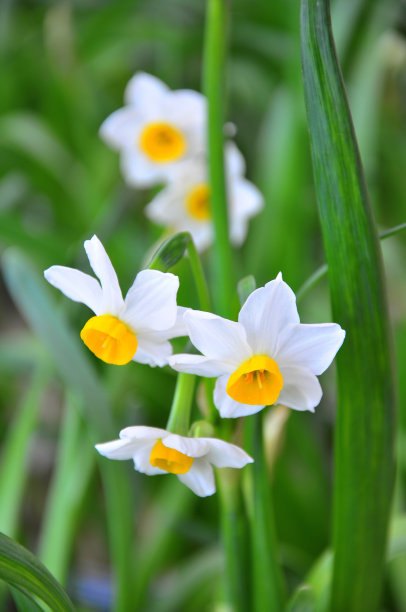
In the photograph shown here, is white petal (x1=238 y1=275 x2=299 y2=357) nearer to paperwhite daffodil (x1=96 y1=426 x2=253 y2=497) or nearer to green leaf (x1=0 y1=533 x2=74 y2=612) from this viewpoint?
paperwhite daffodil (x1=96 y1=426 x2=253 y2=497)

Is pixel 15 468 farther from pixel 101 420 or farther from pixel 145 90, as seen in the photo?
pixel 145 90

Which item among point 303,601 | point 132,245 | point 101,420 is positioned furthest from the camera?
point 132,245

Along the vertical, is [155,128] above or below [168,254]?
above

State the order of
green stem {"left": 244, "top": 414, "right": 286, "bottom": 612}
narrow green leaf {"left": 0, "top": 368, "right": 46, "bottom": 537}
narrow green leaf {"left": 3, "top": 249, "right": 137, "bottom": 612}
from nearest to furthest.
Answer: green stem {"left": 244, "top": 414, "right": 286, "bottom": 612} → narrow green leaf {"left": 3, "top": 249, "right": 137, "bottom": 612} → narrow green leaf {"left": 0, "top": 368, "right": 46, "bottom": 537}

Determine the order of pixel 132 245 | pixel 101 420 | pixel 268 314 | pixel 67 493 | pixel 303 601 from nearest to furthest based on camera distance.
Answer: pixel 268 314 < pixel 303 601 < pixel 101 420 < pixel 67 493 < pixel 132 245

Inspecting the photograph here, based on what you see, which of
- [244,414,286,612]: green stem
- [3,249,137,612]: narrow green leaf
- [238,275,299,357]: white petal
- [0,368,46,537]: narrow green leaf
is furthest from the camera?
[0,368,46,537]: narrow green leaf

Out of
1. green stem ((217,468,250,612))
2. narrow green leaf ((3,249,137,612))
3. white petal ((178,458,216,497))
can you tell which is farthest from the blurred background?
white petal ((178,458,216,497))

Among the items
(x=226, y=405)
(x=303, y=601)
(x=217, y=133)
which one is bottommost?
(x=303, y=601)

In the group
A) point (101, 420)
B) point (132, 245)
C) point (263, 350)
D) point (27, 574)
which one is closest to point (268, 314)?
point (263, 350)
